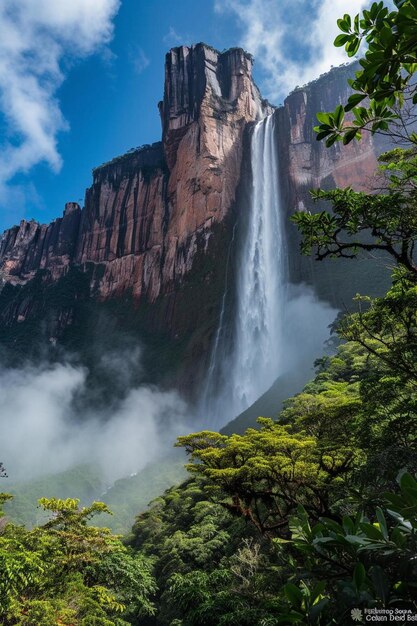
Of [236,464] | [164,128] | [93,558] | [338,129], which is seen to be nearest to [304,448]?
[236,464]

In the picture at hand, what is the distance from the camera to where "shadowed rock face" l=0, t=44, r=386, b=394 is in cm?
4909

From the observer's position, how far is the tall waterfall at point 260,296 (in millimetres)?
41125

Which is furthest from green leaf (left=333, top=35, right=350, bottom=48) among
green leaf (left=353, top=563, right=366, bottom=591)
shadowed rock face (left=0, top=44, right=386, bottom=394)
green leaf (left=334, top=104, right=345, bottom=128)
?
shadowed rock face (left=0, top=44, right=386, bottom=394)

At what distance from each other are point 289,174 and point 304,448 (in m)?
45.9

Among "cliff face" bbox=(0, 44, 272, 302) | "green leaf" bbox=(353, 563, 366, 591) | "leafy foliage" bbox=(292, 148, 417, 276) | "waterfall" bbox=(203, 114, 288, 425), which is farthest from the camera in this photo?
"cliff face" bbox=(0, 44, 272, 302)

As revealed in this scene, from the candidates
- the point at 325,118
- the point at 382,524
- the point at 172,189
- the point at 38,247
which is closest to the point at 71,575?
the point at 382,524

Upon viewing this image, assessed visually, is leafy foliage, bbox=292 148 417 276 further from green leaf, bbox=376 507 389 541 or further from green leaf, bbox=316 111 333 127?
green leaf, bbox=376 507 389 541

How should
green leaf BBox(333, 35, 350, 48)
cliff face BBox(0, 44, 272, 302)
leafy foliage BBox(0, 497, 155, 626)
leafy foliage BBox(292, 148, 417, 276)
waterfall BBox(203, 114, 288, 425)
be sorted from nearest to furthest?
green leaf BBox(333, 35, 350, 48) < leafy foliage BBox(292, 148, 417, 276) < leafy foliage BBox(0, 497, 155, 626) < waterfall BBox(203, 114, 288, 425) < cliff face BBox(0, 44, 272, 302)

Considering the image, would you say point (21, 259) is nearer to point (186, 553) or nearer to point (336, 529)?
point (186, 553)

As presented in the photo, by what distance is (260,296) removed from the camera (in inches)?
1714

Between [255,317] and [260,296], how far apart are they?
2482 mm

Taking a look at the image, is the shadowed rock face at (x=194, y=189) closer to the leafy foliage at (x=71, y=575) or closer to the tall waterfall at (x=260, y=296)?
the tall waterfall at (x=260, y=296)

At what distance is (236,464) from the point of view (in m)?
8.80

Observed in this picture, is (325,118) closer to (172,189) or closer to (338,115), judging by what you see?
(338,115)
